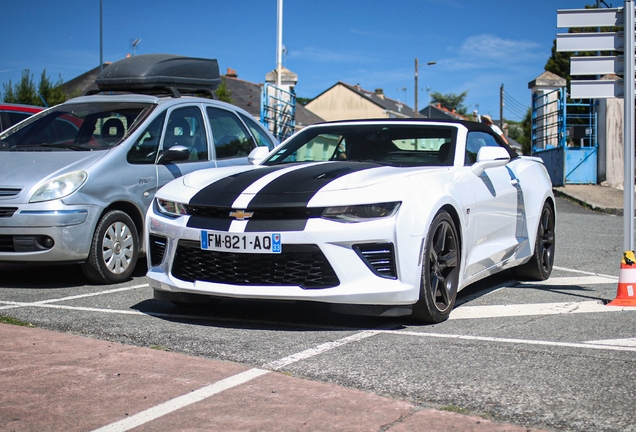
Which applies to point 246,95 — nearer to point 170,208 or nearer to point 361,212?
point 170,208

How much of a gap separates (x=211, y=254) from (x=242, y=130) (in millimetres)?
3678

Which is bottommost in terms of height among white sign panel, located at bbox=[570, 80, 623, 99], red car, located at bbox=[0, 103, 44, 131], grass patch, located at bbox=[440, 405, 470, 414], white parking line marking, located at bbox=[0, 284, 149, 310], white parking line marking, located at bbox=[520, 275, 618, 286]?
grass patch, located at bbox=[440, 405, 470, 414]

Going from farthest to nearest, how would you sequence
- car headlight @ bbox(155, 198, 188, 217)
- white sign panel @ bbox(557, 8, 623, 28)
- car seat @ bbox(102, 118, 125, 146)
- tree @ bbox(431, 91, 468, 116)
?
tree @ bbox(431, 91, 468, 116), car seat @ bbox(102, 118, 125, 146), white sign panel @ bbox(557, 8, 623, 28), car headlight @ bbox(155, 198, 188, 217)

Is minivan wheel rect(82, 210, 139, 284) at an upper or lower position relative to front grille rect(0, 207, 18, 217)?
lower

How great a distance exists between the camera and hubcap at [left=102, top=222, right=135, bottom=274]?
6707mm

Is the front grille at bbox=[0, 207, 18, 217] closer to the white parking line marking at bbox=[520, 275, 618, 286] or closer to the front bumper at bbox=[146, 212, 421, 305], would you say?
the front bumper at bbox=[146, 212, 421, 305]

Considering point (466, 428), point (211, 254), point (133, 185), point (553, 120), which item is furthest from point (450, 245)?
point (553, 120)

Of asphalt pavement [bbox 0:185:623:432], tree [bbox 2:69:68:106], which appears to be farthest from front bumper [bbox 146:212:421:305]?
tree [bbox 2:69:68:106]

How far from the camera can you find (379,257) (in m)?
4.66

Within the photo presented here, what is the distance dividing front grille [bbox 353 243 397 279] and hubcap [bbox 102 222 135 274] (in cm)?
286

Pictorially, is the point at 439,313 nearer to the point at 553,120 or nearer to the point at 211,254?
the point at 211,254

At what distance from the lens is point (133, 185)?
273 inches

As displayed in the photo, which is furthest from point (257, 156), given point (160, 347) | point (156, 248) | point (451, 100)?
point (451, 100)

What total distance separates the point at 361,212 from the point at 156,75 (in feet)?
14.6
